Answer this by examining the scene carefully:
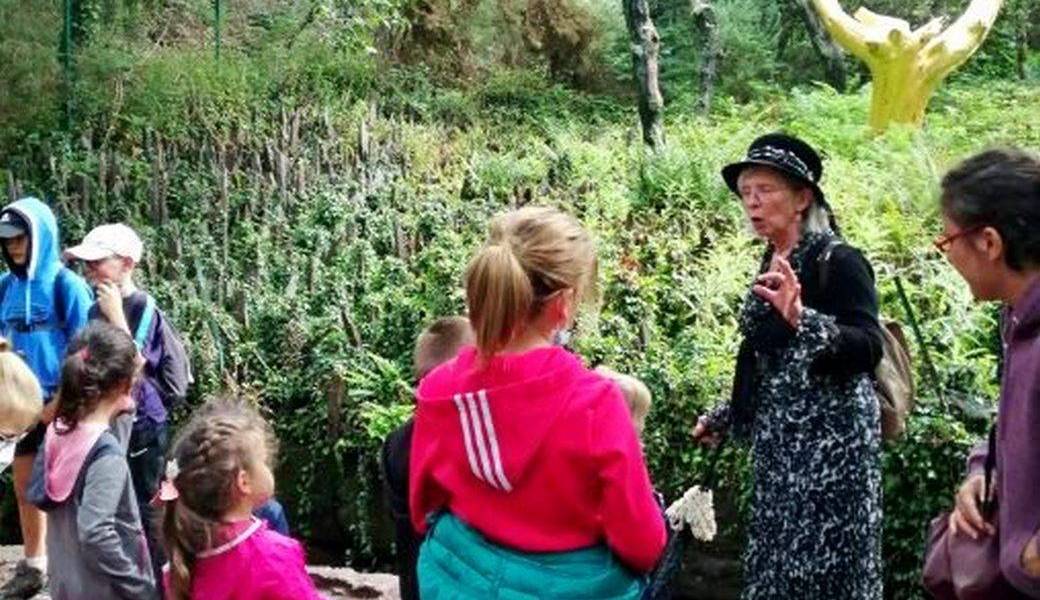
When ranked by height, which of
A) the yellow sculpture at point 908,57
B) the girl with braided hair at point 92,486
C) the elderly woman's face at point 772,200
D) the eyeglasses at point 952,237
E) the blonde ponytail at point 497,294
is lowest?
the girl with braided hair at point 92,486

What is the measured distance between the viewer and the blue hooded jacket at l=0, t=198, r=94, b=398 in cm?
663

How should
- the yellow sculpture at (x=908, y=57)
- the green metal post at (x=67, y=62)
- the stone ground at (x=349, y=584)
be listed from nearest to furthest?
the stone ground at (x=349, y=584)
the yellow sculpture at (x=908, y=57)
the green metal post at (x=67, y=62)

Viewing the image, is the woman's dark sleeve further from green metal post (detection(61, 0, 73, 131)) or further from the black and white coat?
green metal post (detection(61, 0, 73, 131))

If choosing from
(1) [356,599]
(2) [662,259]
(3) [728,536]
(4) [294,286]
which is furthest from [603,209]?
(1) [356,599]

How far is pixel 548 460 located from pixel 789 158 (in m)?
1.61

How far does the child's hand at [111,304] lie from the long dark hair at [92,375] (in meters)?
1.49

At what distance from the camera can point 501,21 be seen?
20.0m

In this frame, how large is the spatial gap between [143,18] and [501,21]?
4.71 metres

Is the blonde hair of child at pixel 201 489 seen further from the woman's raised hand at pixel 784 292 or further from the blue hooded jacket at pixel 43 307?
the blue hooded jacket at pixel 43 307

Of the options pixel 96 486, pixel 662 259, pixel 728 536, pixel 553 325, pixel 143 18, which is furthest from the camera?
pixel 143 18

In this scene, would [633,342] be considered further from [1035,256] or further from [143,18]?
[143,18]

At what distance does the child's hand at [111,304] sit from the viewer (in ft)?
20.9

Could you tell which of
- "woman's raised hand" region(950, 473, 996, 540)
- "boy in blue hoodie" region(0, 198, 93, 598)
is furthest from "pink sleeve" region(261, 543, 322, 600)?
"boy in blue hoodie" region(0, 198, 93, 598)

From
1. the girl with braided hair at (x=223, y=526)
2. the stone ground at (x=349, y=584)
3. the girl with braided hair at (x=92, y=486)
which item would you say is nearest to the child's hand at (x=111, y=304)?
the stone ground at (x=349, y=584)
